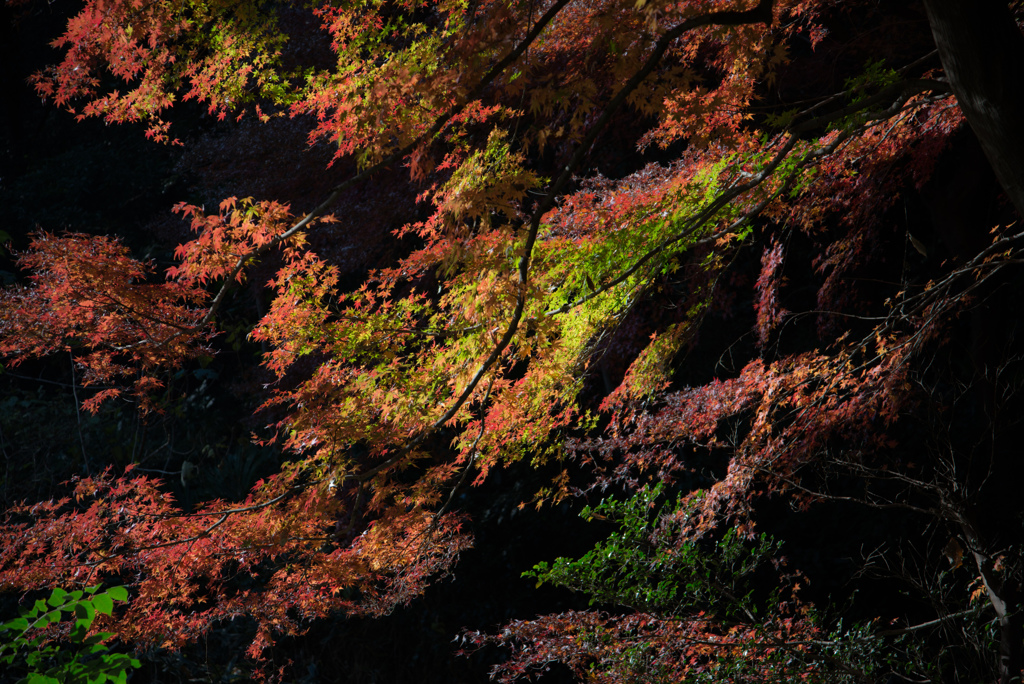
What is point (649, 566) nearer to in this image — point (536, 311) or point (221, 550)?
point (536, 311)

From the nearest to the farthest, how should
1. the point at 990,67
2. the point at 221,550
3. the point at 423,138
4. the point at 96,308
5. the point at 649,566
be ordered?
the point at 990,67, the point at 423,138, the point at 96,308, the point at 221,550, the point at 649,566

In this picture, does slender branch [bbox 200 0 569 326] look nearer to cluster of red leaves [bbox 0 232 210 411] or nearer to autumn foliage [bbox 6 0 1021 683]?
autumn foliage [bbox 6 0 1021 683]

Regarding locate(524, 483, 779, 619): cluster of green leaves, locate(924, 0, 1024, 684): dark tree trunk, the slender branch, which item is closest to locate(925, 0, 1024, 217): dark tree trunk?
locate(924, 0, 1024, 684): dark tree trunk

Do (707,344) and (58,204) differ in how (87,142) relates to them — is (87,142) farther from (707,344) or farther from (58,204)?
(707,344)

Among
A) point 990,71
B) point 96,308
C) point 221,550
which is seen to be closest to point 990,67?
point 990,71

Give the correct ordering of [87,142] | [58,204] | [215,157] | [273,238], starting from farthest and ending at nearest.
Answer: [87,142]
[58,204]
[215,157]
[273,238]

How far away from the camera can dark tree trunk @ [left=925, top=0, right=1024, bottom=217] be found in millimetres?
2250

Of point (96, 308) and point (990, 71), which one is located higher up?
point (96, 308)

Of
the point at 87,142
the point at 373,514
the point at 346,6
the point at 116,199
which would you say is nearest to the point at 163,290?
the point at 346,6

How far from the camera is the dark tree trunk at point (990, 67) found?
2250mm

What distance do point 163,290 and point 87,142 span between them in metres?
11.2

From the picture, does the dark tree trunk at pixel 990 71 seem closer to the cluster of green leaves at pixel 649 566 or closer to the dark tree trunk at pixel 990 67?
the dark tree trunk at pixel 990 67

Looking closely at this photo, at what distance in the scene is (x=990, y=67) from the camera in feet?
7.41

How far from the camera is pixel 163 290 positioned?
3869 millimetres
